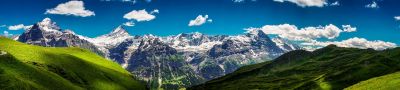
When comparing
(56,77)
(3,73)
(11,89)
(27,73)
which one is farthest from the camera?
(56,77)

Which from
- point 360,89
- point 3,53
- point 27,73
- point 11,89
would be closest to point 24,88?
point 11,89

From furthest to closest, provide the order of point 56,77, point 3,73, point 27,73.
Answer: point 56,77, point 27,73, point 3,73

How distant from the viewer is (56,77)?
19500cm

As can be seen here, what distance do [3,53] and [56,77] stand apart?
23076 millimetres

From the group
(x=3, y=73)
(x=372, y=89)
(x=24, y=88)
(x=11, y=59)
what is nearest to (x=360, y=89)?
(x=372, y=89)

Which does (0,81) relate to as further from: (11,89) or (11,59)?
(11,59)

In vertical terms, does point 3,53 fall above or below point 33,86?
above

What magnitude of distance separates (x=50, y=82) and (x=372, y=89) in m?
117

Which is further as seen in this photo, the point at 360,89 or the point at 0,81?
the point at 0,81

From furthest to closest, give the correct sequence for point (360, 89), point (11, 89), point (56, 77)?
point (56, 77), point (11, 89), point (360, 89)

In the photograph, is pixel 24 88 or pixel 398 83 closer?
pixel 398 83

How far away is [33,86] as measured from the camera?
527ft

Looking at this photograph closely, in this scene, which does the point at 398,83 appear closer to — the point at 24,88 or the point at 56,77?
the point at 24,88

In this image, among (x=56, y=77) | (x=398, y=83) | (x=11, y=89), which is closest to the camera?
(x=398, y=83)
